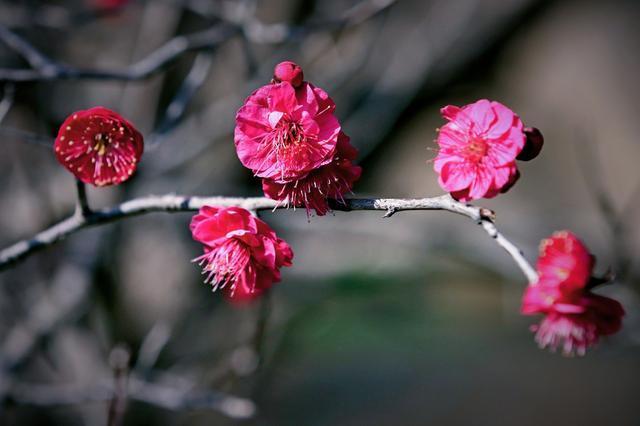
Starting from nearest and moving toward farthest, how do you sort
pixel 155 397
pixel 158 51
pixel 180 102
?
pixel 180 102, pixel 158 51, pixel 155 397

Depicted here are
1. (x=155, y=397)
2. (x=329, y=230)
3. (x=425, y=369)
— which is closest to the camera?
(x=155, y=397)

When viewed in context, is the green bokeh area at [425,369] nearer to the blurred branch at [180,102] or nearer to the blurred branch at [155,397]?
the blurred branch at [155,397]

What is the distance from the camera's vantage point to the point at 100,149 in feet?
3.44

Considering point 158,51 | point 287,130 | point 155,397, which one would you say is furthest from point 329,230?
point 287,130

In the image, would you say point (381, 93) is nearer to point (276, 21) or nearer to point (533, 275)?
point (276, 21)

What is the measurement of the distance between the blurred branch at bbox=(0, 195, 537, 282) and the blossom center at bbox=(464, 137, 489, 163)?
0.24 feet

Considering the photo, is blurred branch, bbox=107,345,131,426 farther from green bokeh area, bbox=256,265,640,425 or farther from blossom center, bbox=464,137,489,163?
green bokeh area, bbox=256,265,640,425

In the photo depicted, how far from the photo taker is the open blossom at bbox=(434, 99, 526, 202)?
2.95 feet

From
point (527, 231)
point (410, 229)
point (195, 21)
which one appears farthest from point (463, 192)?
point (195, 21)

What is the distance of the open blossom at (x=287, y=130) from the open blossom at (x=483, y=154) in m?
0.20

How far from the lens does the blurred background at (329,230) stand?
240 centimetres

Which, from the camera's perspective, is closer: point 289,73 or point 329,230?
point 289,73

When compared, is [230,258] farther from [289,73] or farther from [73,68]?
[73,68]

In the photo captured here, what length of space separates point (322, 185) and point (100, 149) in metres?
0.41
